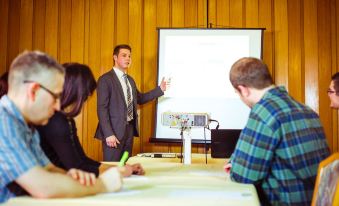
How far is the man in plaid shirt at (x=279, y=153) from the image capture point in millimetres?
1743

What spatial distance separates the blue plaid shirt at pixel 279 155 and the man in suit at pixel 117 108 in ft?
8.09

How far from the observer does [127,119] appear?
427 centimetres

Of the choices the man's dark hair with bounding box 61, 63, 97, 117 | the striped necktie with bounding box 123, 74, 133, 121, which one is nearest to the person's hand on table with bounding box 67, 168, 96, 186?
the man's dark hair with bounding box 61, 63, 97, 117

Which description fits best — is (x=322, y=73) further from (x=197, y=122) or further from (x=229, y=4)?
(x=197, y=122)

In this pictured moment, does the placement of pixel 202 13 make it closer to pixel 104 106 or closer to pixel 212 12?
pixel 212 12

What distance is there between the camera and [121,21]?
5.07m

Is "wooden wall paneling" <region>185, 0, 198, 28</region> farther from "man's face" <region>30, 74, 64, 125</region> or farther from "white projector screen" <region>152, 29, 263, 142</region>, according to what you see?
"man's face" <region>30, 74, 64, 125</region>

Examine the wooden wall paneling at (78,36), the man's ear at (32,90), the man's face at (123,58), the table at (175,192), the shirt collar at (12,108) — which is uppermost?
the wooden wall paneling at (78,36)

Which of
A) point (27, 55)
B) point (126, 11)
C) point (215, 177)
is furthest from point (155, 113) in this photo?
point (27, 55)

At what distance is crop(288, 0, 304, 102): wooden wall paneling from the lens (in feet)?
15.9

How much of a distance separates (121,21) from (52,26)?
90cm

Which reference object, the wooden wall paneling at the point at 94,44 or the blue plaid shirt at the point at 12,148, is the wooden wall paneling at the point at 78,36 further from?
the blue plaid shirt at the point at 12,148

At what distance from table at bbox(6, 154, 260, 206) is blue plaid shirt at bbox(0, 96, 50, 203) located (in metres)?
0.11

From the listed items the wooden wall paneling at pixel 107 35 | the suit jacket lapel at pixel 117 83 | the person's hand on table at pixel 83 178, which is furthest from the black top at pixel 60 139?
the wooden wall paneling at pixel 107 35
